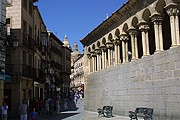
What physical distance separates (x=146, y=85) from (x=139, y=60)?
146 cm

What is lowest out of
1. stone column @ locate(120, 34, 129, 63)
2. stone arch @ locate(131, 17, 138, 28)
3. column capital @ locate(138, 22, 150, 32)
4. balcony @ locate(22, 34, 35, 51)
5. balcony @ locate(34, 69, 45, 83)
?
balcony @ locate(34, 69, 45, 83)

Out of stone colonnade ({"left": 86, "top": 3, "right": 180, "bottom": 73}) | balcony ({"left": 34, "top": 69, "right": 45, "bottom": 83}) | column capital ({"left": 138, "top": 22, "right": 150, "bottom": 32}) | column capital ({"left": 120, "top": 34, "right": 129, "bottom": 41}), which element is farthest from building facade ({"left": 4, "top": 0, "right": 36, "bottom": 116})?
column capital ({"left": 138, "top": 22, "right": 150, "bottom": 32})

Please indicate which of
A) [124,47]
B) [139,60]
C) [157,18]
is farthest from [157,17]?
[124,47]

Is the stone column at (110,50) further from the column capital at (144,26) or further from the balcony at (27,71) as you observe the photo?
the balcony at (27,71)

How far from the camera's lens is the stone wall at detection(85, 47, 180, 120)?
12.7 meters

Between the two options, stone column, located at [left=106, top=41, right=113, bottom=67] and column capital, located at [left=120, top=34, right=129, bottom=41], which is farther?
stone column, located at [left=106, top=41, right=113, bottom=67]

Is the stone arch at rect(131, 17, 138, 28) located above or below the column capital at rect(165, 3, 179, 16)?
above

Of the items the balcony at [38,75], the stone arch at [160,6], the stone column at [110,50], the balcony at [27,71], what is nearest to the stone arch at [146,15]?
the stone arch at [160,6]

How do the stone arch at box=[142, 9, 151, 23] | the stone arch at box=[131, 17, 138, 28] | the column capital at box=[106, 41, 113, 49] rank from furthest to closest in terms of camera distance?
the column capital at box=[106, 41, 113, 49] < the stone arch at box=[131, 17, 138, 28] < the stone arch at box=[142, 9, 151, 23]

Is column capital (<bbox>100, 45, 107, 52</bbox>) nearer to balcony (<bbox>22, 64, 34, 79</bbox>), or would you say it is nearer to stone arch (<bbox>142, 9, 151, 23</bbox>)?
stone arch (<bbox>142, 9, 151, 23</bbox>)

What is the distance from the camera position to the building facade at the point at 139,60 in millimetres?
13141

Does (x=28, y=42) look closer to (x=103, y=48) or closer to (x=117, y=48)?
(x=103, y=48)

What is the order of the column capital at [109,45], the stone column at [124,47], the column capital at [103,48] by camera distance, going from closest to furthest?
the stone column at [124,47]
the column capital at [109,45]
the column capital at [103,48]

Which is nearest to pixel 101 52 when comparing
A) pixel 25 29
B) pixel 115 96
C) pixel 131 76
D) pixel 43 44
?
pixel 115 96
